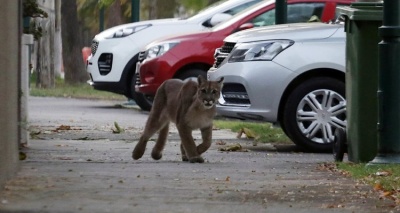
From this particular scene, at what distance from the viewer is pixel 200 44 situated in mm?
18641

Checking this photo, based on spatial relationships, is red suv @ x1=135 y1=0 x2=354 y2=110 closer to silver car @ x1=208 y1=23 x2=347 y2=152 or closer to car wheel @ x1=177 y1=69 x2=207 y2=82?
car wheel @ x1=177 y1=69 x2=207 y2=82

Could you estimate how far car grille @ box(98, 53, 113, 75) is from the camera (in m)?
21.7

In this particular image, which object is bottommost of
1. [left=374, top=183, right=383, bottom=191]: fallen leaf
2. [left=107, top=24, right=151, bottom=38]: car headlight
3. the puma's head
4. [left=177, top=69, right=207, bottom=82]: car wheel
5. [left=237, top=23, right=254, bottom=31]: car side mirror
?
[left=177, top=69, right=207, bottom=82]: car wheel

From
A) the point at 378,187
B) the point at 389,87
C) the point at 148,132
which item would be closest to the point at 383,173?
the point at 378,187

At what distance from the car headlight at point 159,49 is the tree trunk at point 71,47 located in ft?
62.5

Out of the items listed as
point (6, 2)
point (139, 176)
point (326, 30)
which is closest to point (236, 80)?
point (326, 30)

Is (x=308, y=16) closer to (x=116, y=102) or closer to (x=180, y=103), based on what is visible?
(x=180, y=103)

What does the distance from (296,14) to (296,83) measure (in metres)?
5.02

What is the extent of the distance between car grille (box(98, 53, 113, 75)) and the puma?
336 inches

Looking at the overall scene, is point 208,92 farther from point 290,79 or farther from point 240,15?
point 240,15

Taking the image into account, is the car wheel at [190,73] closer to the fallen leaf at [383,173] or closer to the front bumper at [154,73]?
the front bumper at [154,73]

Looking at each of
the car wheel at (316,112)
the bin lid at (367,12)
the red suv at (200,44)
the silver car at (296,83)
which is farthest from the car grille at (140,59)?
the bin lid at (367,12)

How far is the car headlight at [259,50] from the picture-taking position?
14.6 m

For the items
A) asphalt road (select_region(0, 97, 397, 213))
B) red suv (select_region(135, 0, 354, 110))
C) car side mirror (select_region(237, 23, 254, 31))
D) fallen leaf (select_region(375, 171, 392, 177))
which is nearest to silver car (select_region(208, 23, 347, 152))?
asphalt road (select_region(0, 97, 397, 213))
